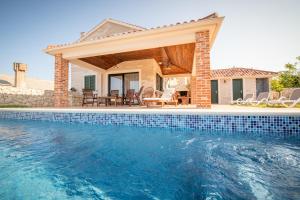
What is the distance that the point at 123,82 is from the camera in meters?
11.8

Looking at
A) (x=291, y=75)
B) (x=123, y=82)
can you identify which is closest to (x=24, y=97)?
(x=123, y=82)

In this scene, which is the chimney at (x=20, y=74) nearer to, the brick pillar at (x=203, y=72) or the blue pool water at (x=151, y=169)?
the blue pool water at (x=151, y=169)

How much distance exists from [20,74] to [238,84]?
22131 millimetres

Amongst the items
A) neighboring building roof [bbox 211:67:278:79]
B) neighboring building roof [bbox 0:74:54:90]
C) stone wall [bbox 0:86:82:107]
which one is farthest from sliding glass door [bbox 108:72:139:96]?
neighboring building roof [bbox 0:74:54:90]

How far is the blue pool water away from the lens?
1482 millimetres

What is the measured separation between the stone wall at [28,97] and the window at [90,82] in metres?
1.07

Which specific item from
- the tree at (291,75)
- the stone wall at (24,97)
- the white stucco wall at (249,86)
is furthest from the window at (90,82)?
the tree at (291,75)

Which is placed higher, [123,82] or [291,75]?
[291,75]

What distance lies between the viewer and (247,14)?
338 inches

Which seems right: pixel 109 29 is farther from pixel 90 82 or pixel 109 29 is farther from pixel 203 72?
pixel 203 72

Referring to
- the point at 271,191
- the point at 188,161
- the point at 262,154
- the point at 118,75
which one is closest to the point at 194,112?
the point at 262,154

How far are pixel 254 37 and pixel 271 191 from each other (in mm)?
13393

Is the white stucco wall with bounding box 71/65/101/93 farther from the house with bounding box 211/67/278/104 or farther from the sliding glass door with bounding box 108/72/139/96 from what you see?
the house with bounding box 211/67/278/104

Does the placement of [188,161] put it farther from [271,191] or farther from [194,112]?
[194,112]
